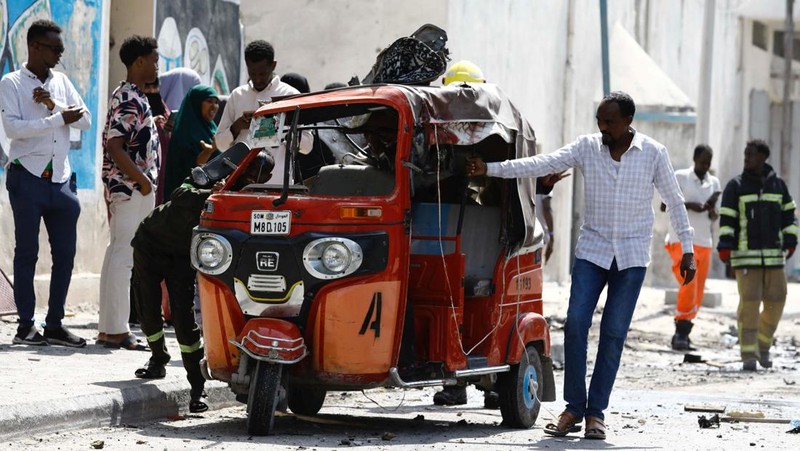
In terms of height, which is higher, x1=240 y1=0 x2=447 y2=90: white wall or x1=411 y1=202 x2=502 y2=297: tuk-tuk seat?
x1=240 y1=0 x2=447 y2=90: white wall

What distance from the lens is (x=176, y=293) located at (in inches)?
330

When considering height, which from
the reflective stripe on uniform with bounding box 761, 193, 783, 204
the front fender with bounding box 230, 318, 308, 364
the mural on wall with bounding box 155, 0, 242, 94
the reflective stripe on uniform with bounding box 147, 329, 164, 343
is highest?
the mural on wall with bounding box 155, 0, 242, 94

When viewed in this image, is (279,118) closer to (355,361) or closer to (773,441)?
(355,361)

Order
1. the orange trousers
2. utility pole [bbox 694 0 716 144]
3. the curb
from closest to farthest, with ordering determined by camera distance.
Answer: the curb → the orange trousers → utility pole [bbox 694 0 716 144]

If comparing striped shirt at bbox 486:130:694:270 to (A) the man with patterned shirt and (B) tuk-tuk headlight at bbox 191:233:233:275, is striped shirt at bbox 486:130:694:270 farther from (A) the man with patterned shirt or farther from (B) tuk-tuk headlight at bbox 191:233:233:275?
(A) the man with patterned shirt

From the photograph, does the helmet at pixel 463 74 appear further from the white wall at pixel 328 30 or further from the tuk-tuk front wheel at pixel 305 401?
the white wall at pixel 328 30

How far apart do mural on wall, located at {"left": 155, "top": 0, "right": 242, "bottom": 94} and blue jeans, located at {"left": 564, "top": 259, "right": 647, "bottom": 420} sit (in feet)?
22.5

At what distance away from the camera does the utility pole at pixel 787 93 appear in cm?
3458

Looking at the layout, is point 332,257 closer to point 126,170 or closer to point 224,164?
point 224,164

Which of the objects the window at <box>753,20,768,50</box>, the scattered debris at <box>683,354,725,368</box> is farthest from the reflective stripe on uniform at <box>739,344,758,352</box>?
the window at <box>753,20,768,50</box>

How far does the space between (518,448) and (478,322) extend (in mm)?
1054

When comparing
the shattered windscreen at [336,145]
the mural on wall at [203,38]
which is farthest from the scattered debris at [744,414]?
the mural on wall at [203,38]

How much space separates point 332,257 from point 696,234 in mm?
8480

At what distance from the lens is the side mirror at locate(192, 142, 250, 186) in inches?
320
